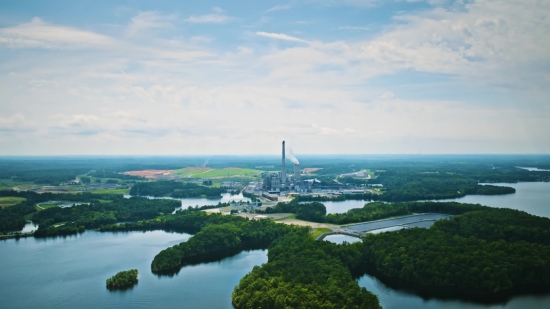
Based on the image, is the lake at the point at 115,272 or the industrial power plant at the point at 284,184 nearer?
the lake at the point at 115,272

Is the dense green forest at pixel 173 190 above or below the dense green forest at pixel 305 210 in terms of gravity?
above

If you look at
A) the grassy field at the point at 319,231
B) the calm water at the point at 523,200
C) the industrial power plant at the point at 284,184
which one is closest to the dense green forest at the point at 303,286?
the grassy field at the point at 319,231

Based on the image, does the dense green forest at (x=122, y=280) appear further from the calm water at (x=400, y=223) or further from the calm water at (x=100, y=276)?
the calm water at (x=400, y=223)

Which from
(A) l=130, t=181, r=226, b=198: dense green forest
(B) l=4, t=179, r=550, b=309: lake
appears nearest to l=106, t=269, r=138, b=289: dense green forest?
(B) l=4, t=179, r=550, b=309: lake

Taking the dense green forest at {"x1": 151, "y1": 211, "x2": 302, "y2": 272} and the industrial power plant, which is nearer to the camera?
the dense green forest at {"x1": 151, "y1": 211, "x2": 302, "y2": 272}

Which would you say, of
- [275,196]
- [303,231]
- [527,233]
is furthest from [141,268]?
[275,196]

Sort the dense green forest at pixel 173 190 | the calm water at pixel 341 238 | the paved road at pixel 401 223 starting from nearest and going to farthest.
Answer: the calm water at pixel 341 238
the paved road at pixel 401 223
the dense green forest at pixel 173 190

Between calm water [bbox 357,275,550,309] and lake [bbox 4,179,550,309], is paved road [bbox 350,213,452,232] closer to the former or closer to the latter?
lake [bbox 4,179,550,309]

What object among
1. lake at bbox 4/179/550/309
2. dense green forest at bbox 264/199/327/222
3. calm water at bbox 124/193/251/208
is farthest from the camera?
calm water at bbox 124/193/251/208
